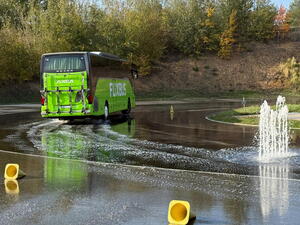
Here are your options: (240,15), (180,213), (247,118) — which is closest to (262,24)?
(240,15)

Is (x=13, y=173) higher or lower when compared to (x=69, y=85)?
lower

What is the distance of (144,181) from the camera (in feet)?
32.2

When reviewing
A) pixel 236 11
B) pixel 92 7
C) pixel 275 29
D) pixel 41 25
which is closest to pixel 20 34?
pixel 41 25

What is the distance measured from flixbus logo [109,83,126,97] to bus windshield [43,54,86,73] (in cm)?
407

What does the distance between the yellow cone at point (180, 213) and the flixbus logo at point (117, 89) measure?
66.6 ft

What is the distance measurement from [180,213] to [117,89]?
2217 cm

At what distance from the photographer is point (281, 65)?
70250 mm

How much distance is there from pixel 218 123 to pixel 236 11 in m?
55.6

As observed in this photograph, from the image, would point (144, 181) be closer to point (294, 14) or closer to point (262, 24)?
point (262, 24)

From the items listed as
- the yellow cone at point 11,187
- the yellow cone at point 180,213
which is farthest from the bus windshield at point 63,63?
the yellow cone at point 180,213

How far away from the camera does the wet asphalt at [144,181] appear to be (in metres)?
7.40

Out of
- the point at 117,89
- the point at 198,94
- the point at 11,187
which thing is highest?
the point at 117,89

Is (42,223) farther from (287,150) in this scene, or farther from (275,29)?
(275,29)

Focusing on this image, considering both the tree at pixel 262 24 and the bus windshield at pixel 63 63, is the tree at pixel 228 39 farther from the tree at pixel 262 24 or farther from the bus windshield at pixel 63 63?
the bus windshield at pixel 63 63
